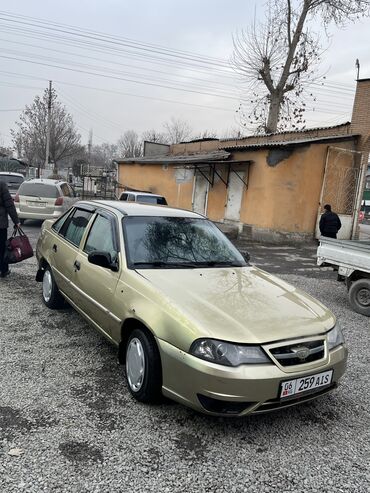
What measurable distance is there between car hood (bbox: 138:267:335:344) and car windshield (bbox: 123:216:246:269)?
7.7 inches

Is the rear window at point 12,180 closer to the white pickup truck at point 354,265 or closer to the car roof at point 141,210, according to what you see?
the car roof at point 141,210

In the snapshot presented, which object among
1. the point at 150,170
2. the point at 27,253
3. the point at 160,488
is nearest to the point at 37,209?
the point at 27,253

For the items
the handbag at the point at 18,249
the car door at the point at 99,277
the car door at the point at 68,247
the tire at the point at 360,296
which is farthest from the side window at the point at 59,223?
the tire at the point at 360,296

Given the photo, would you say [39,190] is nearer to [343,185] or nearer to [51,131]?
[343,185]

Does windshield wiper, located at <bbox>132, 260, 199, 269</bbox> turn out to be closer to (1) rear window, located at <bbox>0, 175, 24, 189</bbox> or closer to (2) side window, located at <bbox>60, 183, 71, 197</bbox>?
(2) side window, located at <bbox>60, 183, 71, 197</bbox>

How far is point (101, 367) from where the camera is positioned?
3699 mm

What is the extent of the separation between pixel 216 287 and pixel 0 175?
17.7 metres

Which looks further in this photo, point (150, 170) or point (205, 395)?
point (150, 170)

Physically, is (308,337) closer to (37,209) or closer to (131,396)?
(131,396)

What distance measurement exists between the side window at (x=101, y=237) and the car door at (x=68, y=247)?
0.72 feet

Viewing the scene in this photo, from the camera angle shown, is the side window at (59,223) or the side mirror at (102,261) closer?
the side mirror at (102,261)

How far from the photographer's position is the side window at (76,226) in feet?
14.8

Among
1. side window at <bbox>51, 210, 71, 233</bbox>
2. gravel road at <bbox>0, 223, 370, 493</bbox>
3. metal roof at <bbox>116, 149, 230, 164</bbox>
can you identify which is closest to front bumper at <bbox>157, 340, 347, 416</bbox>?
gravel road at <bbox>0, 223, 370, 493</bbox>

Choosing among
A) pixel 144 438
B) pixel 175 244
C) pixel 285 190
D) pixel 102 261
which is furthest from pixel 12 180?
pixel 144 438
